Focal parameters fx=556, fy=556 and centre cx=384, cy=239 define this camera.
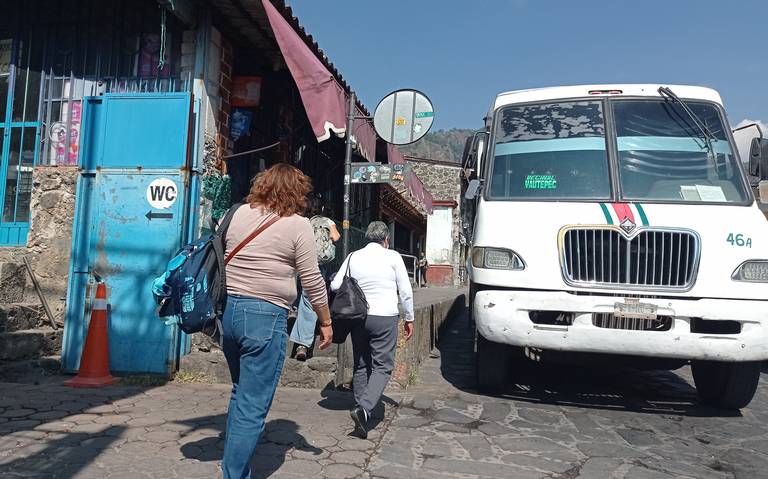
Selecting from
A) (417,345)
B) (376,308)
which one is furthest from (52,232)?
(417,345)

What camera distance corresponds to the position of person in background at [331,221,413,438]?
405 centimetres

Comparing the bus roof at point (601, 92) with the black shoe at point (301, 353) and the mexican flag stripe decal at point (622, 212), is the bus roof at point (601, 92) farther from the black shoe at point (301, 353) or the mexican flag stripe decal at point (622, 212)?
the black shoe at point (301, 353)

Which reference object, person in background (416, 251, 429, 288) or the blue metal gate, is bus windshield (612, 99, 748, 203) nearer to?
the blue metal gate

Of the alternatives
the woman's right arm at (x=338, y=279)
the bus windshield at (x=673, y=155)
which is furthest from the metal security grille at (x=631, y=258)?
the woman's right arm at (x=338, y=279)

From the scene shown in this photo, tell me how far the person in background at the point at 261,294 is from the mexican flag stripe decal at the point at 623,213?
272cm

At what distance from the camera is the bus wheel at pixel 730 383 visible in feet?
15.4

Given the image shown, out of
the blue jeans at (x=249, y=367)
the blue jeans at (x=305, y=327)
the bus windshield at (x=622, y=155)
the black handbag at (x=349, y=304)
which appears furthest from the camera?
the bus windshield at (x=622, y=155)

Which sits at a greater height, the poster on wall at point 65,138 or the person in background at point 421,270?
the poster on wall at point 65,138

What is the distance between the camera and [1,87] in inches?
256

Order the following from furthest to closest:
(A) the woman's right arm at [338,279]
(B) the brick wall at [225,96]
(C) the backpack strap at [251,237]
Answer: (B) the brick wall at [225,96] < (A) the woman's right arm at [338,279] < (C) the backpack strap at [251,237]

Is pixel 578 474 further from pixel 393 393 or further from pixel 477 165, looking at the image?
pixel 477 165

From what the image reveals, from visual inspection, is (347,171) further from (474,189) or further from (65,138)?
(65,138)

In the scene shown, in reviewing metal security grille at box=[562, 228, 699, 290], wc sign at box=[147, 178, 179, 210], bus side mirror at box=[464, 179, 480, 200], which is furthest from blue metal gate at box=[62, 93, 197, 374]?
metal security grille at box=[562, 228, 699, 290]

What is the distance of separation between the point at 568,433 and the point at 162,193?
13.3 ft
